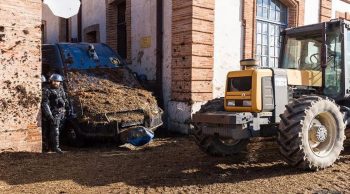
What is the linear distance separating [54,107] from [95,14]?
24.1 ft

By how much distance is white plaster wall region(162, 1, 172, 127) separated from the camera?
10492mm

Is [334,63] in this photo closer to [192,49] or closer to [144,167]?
[144,167]

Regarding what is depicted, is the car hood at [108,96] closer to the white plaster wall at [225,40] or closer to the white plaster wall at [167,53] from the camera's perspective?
the white plaster wall at [167,53]

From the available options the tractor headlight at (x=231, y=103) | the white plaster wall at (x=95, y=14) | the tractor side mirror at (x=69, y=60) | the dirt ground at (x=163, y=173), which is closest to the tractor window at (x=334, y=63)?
the dirt ground at (x=163, y=173)

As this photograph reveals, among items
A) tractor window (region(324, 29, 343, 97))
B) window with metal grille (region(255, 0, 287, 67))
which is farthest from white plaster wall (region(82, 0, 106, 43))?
tractor window (region(324, 29, 343, 97))

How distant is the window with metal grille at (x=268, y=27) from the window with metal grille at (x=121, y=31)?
425 centimetres

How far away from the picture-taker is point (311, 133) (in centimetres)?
596

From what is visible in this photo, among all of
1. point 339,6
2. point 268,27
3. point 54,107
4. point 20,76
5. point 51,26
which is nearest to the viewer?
point 20,76

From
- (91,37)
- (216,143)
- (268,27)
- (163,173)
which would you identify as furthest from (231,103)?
(91,37)

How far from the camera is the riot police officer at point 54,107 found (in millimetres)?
7838

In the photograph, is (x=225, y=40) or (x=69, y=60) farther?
(x=225, y=40)

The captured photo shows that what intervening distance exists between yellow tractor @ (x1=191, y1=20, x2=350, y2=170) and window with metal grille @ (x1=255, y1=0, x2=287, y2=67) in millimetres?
4639

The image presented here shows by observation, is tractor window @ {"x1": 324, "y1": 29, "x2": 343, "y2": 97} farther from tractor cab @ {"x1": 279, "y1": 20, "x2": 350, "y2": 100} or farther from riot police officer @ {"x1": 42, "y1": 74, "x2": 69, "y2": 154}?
riot police officer @ {"x1": 42, "y1": 74, "x2": 69, "y2": 154}

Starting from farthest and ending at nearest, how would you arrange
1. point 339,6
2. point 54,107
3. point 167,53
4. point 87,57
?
1. point 339,6
2. point 167,53
3. point 87,57
4. point 54,107
